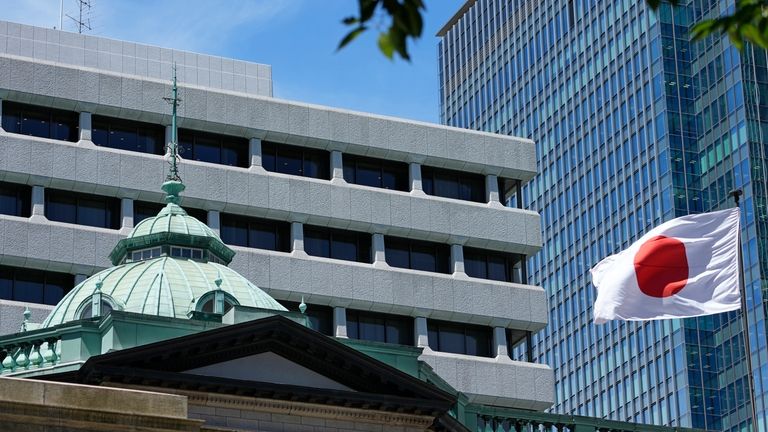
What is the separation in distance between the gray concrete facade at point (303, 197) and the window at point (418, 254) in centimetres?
61

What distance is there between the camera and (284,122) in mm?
74625

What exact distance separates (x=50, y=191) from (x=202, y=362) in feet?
110

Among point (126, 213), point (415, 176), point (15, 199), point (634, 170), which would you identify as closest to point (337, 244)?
point (415, 176)

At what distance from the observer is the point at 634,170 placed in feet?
458

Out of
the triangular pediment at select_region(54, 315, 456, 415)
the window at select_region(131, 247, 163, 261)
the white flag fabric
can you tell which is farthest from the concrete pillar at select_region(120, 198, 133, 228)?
the white flag fabric

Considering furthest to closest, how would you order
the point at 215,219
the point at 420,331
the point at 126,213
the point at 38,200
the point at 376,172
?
the point at 376,172
the point at 420,331
the point at 215,219
the point at 126,213
the point at 38,200

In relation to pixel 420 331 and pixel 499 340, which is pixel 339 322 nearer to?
pixel 420 331

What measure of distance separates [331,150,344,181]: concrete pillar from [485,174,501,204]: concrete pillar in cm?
708

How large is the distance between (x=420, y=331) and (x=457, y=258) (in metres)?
4.45

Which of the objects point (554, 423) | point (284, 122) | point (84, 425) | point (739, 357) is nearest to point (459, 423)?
point (554, 423)

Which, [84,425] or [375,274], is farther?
[375,274]

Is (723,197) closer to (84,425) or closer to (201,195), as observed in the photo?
(201,195)

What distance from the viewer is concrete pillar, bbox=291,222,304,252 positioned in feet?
238

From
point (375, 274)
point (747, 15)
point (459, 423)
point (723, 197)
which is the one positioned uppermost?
point (723, 197)
